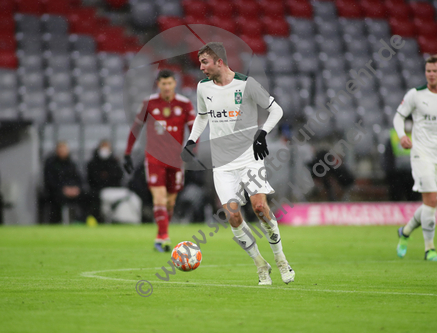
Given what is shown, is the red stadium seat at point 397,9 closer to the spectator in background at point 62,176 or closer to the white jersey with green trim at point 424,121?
the spectator in background at point 62,176

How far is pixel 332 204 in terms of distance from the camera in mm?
16844

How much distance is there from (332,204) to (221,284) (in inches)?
436

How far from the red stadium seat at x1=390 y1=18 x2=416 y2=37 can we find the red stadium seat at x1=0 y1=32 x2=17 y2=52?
542 inches

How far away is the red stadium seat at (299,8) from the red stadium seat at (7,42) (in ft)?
33.0

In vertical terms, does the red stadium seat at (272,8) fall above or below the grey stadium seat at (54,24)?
above

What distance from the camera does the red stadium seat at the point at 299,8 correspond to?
24.1 m

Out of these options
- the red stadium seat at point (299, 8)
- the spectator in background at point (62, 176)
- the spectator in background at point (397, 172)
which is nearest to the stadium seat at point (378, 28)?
the red stadium seat at point (299, 8)

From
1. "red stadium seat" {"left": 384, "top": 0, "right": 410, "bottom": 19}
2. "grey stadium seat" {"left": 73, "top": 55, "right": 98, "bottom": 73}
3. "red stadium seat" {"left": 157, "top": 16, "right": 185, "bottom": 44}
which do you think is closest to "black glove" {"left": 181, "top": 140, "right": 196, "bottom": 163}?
"grey stadium seat" {"left": 73, "top": 55, "right": 98, "bottom": 73}

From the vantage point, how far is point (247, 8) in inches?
927

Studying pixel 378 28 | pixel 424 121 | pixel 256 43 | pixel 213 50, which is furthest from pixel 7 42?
pixel 213 50

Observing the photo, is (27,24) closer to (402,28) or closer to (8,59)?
(8,59)

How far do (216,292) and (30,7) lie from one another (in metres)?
17.5

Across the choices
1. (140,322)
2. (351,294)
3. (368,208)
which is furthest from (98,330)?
(368,208)

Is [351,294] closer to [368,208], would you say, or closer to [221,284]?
[221,284]
